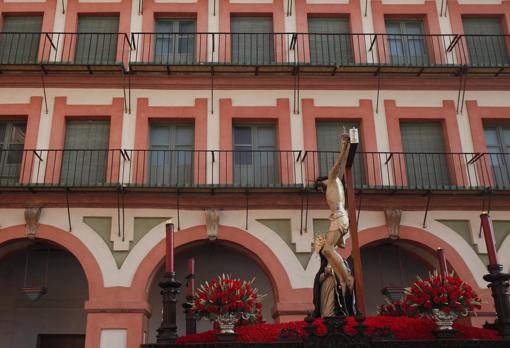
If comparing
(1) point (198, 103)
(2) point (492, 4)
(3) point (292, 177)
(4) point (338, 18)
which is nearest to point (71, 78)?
(1) point (198, 103)

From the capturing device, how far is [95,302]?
13453 millimetres

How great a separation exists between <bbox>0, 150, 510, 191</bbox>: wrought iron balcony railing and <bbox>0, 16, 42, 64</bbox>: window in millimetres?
2820

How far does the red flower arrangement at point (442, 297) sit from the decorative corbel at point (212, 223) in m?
7.69

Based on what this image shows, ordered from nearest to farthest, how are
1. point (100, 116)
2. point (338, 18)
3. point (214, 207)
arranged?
point (214, 207), point (100, 116), point (338, 18)

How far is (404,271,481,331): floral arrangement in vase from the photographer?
6472mm

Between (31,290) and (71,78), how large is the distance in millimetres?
5589

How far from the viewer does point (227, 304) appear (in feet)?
22.0

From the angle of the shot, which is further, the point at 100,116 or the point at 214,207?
the point at 100,116

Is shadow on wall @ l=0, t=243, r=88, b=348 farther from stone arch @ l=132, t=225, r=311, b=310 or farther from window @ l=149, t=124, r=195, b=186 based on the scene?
window @ l=149, t=124, r=195, b=186

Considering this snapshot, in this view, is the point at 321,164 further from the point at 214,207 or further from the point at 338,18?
the point at 338,18

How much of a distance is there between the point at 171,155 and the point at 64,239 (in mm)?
3400

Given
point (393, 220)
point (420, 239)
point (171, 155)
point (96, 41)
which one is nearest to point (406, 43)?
point (393, 220)

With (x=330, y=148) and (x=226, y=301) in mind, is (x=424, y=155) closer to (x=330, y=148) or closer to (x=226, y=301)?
(x=330, y=148)

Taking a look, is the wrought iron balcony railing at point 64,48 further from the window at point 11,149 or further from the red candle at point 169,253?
the red candle at point 169,253
